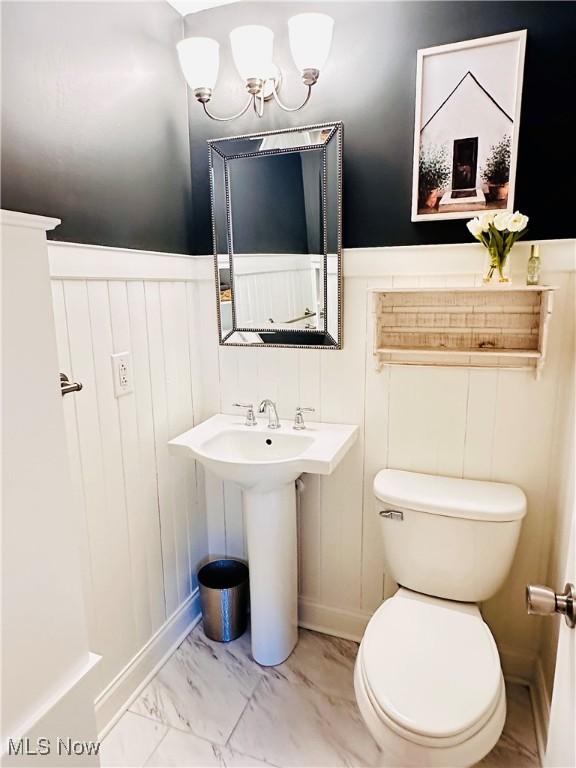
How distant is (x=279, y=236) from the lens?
1.79 m

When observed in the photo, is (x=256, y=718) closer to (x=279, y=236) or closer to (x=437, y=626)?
(x=437, y=626)

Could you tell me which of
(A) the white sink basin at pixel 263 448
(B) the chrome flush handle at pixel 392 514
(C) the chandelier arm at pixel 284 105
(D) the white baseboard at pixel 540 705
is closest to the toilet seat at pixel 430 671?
(B) the chrome flush handle at pixel 392 514

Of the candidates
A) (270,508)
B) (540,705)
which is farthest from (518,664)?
(270,508)

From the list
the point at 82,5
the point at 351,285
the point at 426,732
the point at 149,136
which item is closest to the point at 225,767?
the point at 426,732

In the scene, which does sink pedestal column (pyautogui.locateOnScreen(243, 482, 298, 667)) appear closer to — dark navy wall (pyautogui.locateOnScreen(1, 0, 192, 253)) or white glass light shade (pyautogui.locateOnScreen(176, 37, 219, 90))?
dark navy wall (pyautogui.locateOnScreen(1, 0, 192, 253))

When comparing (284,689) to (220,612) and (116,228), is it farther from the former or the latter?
(116,228)

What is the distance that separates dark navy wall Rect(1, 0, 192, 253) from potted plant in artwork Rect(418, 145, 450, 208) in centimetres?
89

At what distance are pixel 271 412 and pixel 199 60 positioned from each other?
48.4 inches

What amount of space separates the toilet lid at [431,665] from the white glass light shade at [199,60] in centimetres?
182

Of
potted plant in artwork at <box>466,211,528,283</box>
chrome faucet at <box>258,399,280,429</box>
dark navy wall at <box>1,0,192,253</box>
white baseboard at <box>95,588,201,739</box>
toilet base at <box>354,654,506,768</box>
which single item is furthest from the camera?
chrome faucet at <box>258,399,280,429</box>

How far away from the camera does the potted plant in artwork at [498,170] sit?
148 centimetres

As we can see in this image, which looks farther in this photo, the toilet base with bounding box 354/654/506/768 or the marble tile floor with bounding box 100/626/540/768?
the marble tile floor with bounding box 100/626/540/768

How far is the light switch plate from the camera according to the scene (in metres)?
1.56

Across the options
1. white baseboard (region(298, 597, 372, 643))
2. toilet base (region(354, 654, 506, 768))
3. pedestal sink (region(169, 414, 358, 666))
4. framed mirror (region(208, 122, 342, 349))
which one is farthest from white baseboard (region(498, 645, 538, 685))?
framed mirror (region(208, 122, 342, 349))
